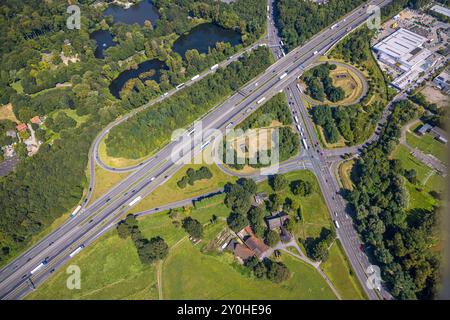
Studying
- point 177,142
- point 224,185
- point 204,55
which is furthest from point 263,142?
point 204,55

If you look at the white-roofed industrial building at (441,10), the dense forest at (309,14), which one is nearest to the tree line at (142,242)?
the dense forest at (309,14)

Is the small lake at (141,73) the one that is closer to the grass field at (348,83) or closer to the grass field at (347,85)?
the grass field at (347,85)

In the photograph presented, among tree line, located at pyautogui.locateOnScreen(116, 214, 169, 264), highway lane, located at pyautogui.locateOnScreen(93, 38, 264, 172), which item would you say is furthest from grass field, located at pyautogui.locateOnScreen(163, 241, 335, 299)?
highway lane, located at pyautogui.locateOnScreen(93, 38, 264, 172)

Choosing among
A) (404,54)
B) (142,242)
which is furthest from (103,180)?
(404,54)

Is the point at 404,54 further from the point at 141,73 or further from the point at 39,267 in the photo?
the point at 39,267
